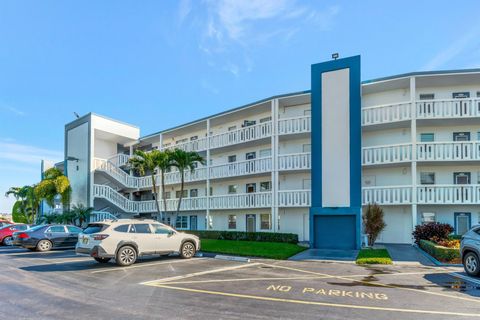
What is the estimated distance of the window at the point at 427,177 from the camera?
22.6 metres

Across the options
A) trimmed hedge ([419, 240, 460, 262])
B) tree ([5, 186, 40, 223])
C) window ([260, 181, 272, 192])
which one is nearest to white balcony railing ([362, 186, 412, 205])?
trimmed hedge ([419, 240, 460, 262])

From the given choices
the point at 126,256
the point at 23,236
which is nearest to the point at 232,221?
the point at 23,236

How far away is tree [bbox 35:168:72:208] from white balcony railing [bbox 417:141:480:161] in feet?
92.4

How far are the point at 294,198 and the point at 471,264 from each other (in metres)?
12.6

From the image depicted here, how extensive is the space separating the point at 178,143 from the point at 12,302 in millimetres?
26491

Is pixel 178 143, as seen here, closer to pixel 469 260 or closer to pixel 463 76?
pixel 463 76

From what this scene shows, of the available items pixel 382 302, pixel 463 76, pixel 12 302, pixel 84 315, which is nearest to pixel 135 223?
pixel 12 302

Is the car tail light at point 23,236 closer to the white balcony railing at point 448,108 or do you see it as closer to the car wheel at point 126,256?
the car wheel at point 126,256

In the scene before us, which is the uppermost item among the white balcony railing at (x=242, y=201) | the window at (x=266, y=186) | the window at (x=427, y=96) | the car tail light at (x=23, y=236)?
the window at (x=427, y=96)

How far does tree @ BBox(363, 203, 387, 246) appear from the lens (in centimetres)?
1959

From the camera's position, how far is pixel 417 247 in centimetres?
2005

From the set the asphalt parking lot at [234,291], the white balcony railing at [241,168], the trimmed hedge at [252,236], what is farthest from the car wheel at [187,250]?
the white balcony railing at [241,168]

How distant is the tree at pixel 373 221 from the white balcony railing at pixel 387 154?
3250 mm

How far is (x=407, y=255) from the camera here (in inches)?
674
